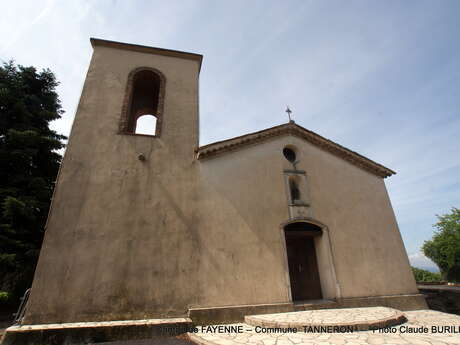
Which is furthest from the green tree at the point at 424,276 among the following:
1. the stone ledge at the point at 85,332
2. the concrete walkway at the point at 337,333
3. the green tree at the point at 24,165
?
the green tree at the point at 24,165

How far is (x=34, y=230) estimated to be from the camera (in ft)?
32.1

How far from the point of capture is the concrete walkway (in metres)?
4.77

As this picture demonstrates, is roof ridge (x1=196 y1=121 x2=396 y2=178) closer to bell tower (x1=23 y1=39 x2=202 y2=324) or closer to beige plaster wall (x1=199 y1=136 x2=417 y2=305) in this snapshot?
beige plaster wall (x1=199 y1=136 x2=417 y2=305)

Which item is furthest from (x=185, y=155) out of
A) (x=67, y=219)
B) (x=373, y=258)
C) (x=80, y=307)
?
(x=373, y=258)

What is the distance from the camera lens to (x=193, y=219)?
303 inches

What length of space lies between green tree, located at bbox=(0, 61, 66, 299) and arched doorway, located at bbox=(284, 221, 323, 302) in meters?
9.78

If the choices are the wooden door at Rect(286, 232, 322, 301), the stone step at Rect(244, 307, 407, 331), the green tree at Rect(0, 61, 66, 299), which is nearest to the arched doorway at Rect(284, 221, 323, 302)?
the wooden door at Rect(286, 232, 322, 301)

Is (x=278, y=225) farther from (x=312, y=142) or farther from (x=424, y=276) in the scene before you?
(x=424, y=276)

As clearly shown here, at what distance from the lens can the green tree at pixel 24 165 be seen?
8.93 m

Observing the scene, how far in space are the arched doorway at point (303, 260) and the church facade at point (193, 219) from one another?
1.5 inches

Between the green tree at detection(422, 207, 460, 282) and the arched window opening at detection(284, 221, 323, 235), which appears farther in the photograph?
the green tree at detection(422, 207, 460, 282)

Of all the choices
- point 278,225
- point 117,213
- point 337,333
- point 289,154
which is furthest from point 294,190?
→ point 117,213

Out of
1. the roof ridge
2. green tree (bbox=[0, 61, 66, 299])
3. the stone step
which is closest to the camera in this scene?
the stone step

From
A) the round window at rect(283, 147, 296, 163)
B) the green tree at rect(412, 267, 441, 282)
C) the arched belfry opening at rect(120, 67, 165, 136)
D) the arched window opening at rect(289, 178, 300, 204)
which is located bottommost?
the green tree at rect(412, 267, 441, 282)
